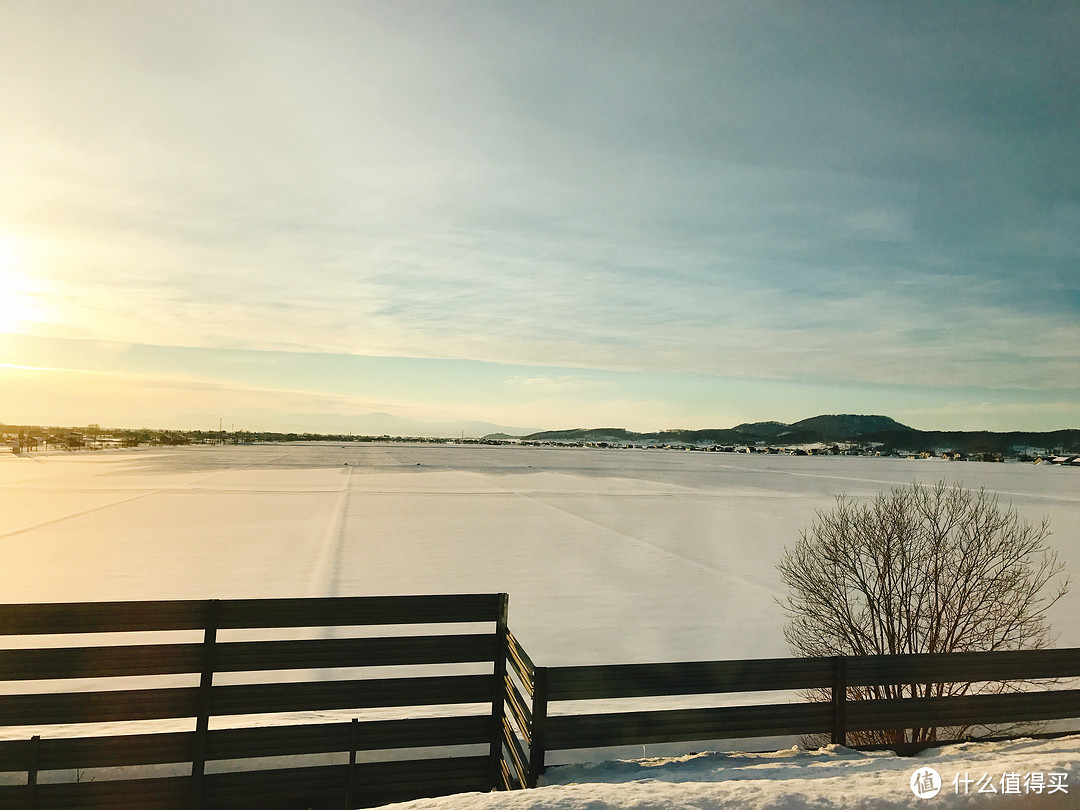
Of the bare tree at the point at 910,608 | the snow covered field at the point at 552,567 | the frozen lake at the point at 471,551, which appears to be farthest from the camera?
the frozen lake at the point at 471,551

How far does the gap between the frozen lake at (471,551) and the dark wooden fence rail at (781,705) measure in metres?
7.52

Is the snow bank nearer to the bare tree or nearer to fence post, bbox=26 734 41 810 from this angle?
fence post, bbox=26 734 41 810

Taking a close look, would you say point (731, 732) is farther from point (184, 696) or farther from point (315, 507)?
point (315, 507)

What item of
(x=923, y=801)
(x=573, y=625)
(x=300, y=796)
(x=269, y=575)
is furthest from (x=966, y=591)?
(x=269, y=575)

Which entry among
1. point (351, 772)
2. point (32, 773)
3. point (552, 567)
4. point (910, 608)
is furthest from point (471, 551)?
point (32, 773)

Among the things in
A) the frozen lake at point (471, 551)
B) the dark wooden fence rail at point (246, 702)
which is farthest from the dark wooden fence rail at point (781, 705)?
the frozen lake at point (471, 551)

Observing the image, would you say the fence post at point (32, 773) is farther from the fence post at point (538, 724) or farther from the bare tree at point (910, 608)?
the bare tree at point (910, 608)

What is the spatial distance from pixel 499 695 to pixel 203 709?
80.7 inches

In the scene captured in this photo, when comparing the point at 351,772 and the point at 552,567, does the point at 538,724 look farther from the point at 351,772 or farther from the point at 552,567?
the point at 552,567

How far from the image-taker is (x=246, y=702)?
475 centimetres

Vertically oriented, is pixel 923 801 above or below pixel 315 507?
above

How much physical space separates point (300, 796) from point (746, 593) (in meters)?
16.0

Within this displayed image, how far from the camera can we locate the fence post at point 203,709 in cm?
455

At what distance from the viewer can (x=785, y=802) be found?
12.0 feet
